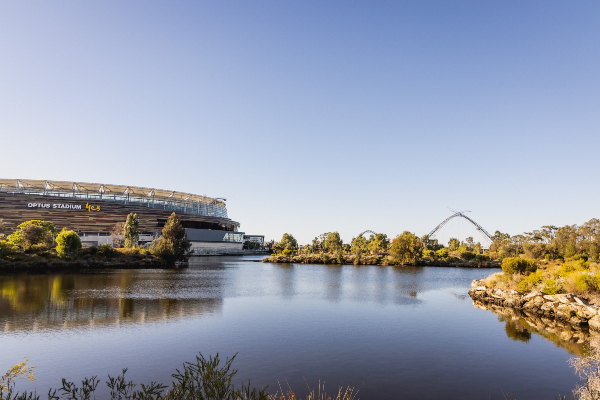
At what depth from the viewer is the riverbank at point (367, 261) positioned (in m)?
92.2

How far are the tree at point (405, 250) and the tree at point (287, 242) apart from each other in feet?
141

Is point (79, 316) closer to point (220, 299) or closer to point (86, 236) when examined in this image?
point (220, 299)

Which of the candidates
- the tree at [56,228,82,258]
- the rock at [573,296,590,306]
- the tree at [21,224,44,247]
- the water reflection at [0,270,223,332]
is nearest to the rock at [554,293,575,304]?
the rock at [573,296,590,306]

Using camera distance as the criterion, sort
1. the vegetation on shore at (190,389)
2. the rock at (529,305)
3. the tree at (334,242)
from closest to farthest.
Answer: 1. the vegetation on shore at (190,389)
2. the rock at (529,305)
3. the tree at (334,242)

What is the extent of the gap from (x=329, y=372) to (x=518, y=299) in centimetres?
2382

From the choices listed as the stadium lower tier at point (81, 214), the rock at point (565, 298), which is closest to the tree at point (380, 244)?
the stadium lower tier at point (81, 214)

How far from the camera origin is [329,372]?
46.1ft

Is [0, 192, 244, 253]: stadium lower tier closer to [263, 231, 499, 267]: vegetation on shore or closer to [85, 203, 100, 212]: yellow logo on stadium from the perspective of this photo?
[85, 203, 100, 212]: yellow logo on stadium

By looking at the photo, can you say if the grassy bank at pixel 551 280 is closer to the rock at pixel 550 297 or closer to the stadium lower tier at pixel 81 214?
the rock at pixel 550 297

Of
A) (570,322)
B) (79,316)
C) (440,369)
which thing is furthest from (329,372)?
(570,322)

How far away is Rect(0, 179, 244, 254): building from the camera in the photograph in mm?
98500

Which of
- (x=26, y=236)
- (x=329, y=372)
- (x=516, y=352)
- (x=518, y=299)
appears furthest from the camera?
(x=26, y=236)

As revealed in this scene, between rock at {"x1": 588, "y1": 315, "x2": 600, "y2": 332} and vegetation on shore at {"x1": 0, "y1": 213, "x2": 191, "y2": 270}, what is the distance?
67726mm

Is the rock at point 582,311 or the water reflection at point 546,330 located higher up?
the rock at point 582,311
